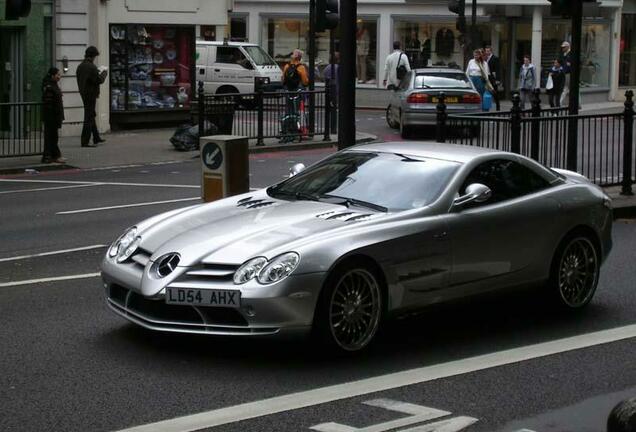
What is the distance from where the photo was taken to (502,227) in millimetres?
9531

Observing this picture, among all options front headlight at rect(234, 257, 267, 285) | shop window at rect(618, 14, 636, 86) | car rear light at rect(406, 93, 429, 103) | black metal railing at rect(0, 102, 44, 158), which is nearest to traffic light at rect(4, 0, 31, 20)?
black metal railing at rect(0, 102, 44, 158)

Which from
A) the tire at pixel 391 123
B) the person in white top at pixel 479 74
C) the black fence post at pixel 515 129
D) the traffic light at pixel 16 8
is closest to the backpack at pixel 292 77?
the tire at pixel 391 123

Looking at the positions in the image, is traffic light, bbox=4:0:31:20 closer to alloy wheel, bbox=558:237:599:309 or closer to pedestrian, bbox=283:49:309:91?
pedestrian, bbox=283:49:309:91

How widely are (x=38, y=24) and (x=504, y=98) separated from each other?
21.4m

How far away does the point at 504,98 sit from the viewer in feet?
147

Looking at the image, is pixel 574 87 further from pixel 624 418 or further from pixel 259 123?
pixel 624 418

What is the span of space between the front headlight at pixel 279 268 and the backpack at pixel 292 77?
70.5 ft

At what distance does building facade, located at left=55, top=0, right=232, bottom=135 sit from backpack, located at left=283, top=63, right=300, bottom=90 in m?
2.71

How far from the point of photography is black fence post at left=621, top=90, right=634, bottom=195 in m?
16.8

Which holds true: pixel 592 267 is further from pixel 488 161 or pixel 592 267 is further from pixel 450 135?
pixel 450 135

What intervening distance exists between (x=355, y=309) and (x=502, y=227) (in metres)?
1.67

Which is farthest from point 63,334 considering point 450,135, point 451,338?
point 450,135

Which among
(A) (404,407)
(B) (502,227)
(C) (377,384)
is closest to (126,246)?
(C) (377,384)

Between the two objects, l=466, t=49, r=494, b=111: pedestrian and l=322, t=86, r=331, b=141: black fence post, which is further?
l=466, t=49, r=494, b=111: pedestrian
